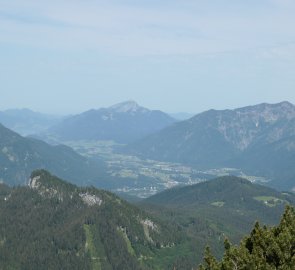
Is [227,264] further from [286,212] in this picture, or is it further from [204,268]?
[286,212]

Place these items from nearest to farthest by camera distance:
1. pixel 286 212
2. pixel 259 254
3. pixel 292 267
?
1. pixel 292 267
2. pixel 259 254
3. pixel 286 212

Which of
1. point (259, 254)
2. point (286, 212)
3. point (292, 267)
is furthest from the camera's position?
point (286, 212)

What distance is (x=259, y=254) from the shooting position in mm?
69062

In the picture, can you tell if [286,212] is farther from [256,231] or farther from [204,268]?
[204,268]

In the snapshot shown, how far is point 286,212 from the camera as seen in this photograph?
74.8m

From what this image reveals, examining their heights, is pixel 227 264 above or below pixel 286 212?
below

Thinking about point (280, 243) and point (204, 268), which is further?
point (204, 268)

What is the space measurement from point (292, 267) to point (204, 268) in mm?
12944

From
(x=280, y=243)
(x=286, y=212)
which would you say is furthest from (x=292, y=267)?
(x=286, y=212)

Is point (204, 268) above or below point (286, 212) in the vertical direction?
below

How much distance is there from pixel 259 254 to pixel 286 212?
28.8 ft

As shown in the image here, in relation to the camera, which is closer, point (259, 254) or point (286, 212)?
point (259, 254)

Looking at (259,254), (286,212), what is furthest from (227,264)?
(286,212)

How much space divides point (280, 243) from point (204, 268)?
11.1m
